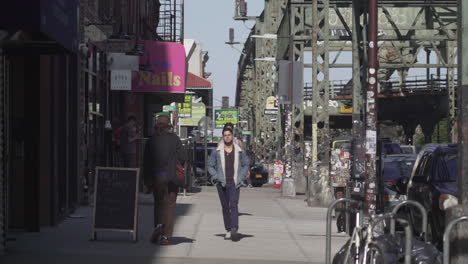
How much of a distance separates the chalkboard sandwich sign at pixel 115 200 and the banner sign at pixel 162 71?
667 inches

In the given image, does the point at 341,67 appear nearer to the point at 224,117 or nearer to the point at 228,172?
the point at 228,172

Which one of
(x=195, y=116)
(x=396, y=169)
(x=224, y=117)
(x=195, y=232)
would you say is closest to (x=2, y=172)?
(x=195, y=232)

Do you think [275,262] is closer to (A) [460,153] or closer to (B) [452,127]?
(A) [460,153]

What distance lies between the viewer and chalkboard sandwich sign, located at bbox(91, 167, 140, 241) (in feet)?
50.9

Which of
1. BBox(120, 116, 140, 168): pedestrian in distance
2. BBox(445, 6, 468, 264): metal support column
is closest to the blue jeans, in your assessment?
BBox(445, 6, 468, 264): metal support column

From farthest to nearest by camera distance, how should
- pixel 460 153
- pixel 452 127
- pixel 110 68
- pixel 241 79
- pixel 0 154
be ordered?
pixel 241 79, pixel 452 127, pixel 110 68, pixel 0 154, pixel 460 153

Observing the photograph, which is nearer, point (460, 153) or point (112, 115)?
point (460, 153)

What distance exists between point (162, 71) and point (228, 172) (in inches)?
640

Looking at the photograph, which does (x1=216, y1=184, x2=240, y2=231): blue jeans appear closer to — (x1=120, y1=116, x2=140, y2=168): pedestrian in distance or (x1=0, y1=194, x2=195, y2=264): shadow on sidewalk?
(x1=0, y1=194, x2=195, y2=264): shadow on sidewalk

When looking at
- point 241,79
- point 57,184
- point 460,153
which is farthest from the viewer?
point 241,79

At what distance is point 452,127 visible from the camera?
61781mm

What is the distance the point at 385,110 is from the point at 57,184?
6326 cm

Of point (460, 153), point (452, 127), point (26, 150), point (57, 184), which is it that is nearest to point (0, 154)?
point (26, 150)

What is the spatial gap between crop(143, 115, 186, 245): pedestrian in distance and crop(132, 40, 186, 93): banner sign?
16.5 meters
